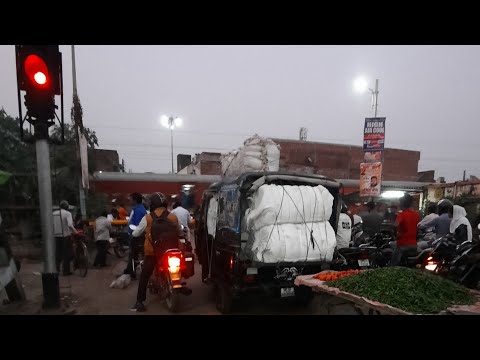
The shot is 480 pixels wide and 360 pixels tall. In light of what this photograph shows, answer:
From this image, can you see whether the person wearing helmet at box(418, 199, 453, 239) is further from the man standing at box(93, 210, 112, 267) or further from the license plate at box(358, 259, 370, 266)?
the man standing at box(93, 210, 112, 267)

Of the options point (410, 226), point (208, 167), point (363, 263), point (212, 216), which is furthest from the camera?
point (208, 167)

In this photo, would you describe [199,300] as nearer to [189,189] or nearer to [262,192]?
[262,192]

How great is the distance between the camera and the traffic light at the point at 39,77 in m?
4.23

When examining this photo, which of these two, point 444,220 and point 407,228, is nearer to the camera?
point 407,228

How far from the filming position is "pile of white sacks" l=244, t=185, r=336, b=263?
15.4 ft

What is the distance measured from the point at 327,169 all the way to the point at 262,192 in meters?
28.1

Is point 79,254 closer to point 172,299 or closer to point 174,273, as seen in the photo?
point 172,299

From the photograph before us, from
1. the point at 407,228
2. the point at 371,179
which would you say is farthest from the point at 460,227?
the point at 371,179

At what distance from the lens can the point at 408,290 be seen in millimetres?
3268

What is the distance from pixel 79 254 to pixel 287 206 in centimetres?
606

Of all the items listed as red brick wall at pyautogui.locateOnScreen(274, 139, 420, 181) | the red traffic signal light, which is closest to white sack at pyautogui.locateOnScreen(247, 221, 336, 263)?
the red traffic signal light

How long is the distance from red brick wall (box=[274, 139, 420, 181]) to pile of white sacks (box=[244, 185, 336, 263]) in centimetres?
2251

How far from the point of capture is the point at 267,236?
4664 mm

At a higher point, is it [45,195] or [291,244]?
[45,195]
